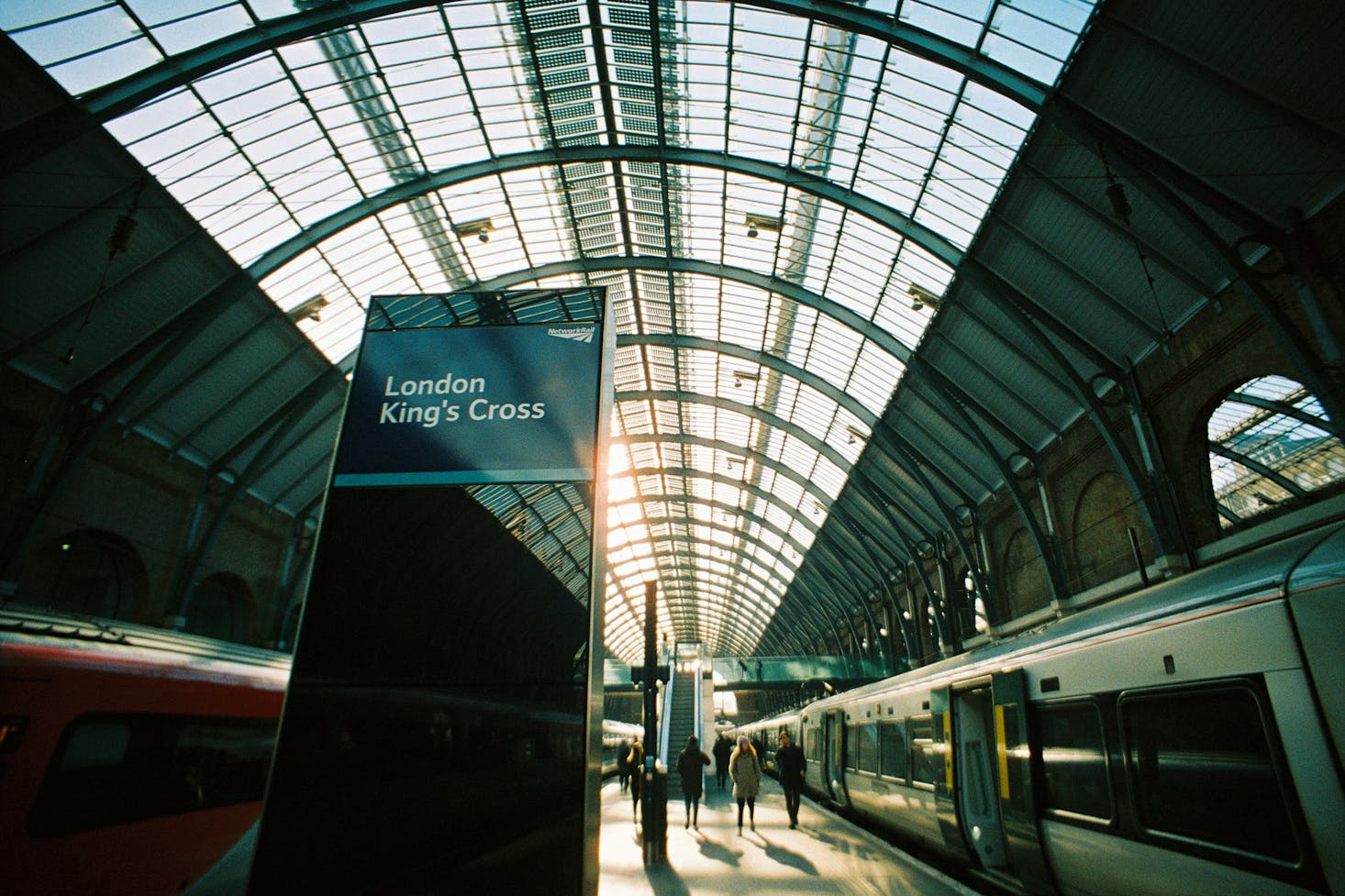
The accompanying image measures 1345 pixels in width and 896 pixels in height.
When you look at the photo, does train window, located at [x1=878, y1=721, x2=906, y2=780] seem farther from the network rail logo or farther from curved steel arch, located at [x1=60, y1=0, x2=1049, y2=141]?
curved steel arch, located at [x1=60, y1=0, x2=1049, y2=141]

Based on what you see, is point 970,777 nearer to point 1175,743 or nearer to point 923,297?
point 1175,743

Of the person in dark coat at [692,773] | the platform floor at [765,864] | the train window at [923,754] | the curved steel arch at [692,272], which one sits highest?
the curved steel arch at [692,272]

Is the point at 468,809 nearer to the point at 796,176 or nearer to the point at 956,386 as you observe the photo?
the point at 796,176

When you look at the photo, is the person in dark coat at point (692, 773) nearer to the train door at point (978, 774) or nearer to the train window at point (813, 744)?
the train door at point (978, 774)

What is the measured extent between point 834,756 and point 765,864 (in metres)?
9.58

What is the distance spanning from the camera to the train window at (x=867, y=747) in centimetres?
1379

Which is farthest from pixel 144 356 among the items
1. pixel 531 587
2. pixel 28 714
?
pixel 531 587

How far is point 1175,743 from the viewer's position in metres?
4.83

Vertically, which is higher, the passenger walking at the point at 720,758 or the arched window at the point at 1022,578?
the arched window at the point at 1022,578

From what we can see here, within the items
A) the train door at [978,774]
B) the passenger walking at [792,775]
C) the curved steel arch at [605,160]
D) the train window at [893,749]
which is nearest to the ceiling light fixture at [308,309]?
the curved steel arch at [605,160]

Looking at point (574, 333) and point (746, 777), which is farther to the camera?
point (746, 777)

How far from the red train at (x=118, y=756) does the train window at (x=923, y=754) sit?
917 cm

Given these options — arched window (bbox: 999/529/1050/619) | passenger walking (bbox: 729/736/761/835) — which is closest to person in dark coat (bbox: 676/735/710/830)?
passenger walking (bbox: 729/736/761/835)

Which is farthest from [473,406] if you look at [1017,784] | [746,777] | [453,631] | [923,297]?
[923,297]
